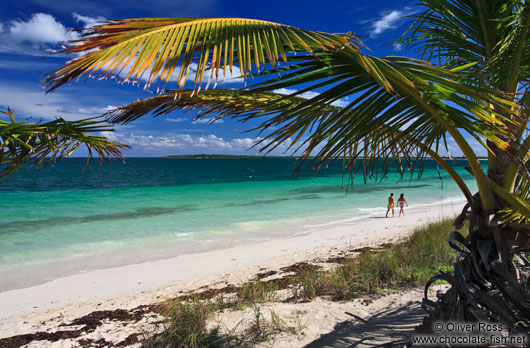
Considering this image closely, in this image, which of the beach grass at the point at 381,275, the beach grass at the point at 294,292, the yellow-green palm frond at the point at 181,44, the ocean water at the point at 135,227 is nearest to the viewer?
the yellow-green palm frond at the point at 181,44

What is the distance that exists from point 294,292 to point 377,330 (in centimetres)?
167

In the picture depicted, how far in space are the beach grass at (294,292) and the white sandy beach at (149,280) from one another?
1.54 feet

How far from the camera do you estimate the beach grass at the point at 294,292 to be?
139 inches

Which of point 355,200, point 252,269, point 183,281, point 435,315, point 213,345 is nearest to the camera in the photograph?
point 435,315

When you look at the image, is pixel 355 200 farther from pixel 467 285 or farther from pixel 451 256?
pixel 467 285

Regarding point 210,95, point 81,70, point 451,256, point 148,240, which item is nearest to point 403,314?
point 451,256

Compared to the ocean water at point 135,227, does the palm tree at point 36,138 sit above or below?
above

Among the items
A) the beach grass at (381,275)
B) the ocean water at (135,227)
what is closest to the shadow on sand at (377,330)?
the beach grass at (381,275)

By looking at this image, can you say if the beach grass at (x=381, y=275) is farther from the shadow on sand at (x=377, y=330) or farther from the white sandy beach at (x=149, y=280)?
the shadow on sand at (x=377, y=330)

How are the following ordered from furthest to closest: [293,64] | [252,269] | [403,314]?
[252,269], [403,314], [293,64]

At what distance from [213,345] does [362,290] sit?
245cm

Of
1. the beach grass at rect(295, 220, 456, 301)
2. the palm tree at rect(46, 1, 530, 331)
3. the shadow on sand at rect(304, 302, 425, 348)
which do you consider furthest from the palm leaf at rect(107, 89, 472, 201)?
the beach grass at rect(295, 220, 456, 301)

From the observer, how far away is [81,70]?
1.15m

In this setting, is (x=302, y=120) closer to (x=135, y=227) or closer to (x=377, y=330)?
(x=377, y=330)
